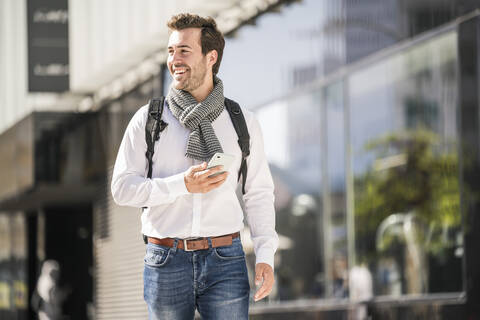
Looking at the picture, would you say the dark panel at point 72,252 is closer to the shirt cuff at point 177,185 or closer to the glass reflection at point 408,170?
the glass reflection at point 408,170

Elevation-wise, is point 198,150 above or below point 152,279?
above

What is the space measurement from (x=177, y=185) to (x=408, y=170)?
8.87m

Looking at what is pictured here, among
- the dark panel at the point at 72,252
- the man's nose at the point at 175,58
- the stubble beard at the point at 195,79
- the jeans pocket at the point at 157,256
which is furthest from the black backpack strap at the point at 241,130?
the dark panel at the point at 72,252

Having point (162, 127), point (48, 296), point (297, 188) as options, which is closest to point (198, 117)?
point (162, 127)

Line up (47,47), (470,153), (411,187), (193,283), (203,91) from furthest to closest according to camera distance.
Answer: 1. (47,47)
2. (411,187)
3. (470,153)
4. (203,91)
5. (193,283)

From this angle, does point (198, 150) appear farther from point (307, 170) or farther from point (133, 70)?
point (133, 70)

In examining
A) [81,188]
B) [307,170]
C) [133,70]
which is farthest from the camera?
[81,188]

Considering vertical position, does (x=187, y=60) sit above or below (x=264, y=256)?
above

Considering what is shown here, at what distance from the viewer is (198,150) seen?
12.2ft

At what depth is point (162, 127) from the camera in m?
3.81

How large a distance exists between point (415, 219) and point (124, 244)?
609 cm

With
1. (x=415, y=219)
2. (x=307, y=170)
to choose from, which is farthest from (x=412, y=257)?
(x=307, y=170)

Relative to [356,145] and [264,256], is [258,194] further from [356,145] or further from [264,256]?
[356,145]

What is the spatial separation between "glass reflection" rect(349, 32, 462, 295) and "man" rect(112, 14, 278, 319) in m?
7.00
